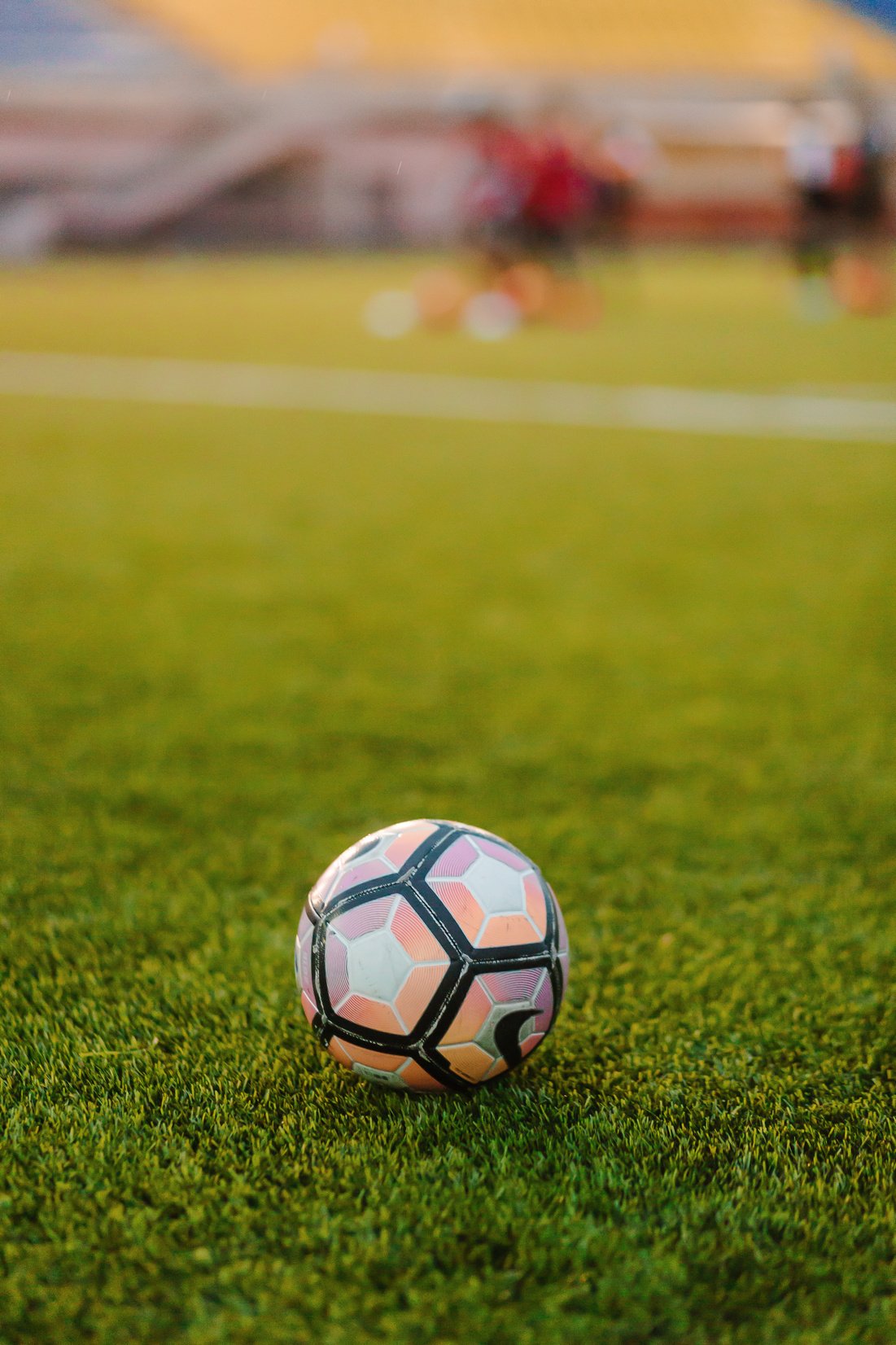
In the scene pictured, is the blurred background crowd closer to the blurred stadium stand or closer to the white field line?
the blurred stadium stand

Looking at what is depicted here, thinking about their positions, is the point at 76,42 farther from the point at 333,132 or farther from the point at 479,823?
the point at 479,823

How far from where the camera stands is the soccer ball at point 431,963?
5.74 ft

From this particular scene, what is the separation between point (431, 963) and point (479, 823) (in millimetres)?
1094

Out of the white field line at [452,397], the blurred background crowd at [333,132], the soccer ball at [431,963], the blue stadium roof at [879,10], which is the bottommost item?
the white field line at [452,397]

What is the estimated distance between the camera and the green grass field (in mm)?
1530

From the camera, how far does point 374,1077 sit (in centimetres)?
182

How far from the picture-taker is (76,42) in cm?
3177

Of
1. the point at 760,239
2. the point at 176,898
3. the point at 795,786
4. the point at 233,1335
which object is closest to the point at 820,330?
the point at 795,786

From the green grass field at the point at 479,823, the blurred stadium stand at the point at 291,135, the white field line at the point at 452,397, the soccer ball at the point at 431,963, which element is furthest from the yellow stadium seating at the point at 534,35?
the soccer ball at the point at 431,963

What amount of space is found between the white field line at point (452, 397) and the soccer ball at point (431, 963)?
20.4ft

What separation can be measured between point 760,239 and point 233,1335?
29.3 metres

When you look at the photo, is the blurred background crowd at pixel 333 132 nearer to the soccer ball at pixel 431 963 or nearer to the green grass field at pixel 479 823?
the green grass field at pixel 479 823

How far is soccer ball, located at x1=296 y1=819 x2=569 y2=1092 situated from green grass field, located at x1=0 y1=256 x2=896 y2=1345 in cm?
10

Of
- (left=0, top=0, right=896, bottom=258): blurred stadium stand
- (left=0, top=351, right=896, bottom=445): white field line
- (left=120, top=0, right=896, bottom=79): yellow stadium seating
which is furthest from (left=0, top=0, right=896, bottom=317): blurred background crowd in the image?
(left=0, top=351, right=896, bottom=445): white field line
